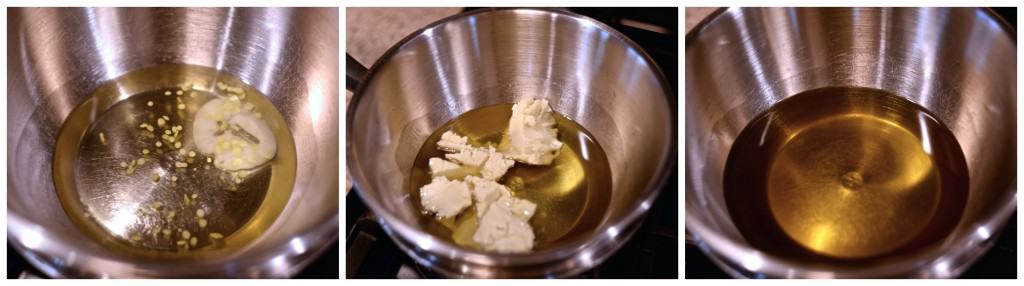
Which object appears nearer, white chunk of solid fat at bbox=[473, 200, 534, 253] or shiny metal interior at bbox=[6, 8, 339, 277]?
white chunk of solid fat at bbox=[473, 200, 534, 253]

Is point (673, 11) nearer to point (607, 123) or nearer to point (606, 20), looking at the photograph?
point (606, 20)

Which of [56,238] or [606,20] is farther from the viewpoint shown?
[606,20]

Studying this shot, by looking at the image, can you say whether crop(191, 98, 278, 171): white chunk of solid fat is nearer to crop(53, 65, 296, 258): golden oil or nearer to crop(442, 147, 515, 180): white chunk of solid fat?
crop(53, 65, 296, 258): golden oil

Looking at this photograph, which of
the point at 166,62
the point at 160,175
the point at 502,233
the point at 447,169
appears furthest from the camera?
the point at 166,62

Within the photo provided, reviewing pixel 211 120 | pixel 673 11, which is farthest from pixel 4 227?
pixel 673 11

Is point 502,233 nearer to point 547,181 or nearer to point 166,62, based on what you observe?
point 547,181

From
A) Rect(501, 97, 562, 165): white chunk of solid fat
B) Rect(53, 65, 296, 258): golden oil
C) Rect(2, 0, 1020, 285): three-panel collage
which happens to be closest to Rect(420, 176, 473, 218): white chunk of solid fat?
Rect(2, 0, 1020, 285): three-panel collage

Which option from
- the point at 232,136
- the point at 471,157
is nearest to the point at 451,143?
the point at 471,157
